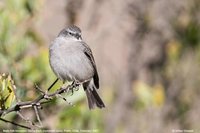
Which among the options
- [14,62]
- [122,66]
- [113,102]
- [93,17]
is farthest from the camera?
[122,66]

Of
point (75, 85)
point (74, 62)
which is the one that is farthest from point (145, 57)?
point (75, 85)

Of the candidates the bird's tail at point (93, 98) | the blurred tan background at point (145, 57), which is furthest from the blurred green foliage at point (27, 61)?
the blurred tan background at point (145, 57)

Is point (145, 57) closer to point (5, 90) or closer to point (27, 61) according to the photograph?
point (27, 61)

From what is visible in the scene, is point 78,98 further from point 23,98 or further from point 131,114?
point 131,114

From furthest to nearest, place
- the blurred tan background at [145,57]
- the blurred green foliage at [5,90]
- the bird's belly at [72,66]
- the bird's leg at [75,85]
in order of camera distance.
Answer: the blurred tan background at [145,57] < the bird's belly at [72,66] < the bird's leg at [75,85] < the blurred green foliage at [5,90]

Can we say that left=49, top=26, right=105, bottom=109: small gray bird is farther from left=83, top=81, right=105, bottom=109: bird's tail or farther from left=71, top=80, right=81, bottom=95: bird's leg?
left=71, top=80, right=81, bottom=95: bird's leg

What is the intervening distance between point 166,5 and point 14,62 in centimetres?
288

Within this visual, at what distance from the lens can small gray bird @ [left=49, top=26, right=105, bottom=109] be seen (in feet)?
15.5

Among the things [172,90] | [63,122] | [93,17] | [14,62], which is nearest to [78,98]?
[63,122]

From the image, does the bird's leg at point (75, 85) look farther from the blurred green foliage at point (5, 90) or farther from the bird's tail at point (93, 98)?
the blurred green foliage at point (5, 90)

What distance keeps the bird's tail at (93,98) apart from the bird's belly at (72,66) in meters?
0.16

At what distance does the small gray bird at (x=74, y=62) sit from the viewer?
471 centimetres

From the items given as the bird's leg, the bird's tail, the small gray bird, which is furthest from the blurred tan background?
the bird's leg

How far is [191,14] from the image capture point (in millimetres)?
7004
